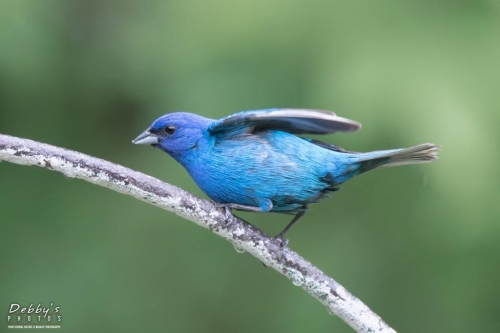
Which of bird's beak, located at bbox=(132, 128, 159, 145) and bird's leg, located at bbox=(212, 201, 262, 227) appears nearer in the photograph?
bird's leg, located at bbox=(212, 201, 262, 227)

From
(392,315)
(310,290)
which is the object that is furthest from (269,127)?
(392,315)

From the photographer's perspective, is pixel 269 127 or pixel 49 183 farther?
pixel 49 183

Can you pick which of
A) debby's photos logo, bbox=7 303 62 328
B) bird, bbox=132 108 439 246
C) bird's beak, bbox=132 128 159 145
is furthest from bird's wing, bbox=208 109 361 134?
debby's photos logo, bbox=7 303 62 328

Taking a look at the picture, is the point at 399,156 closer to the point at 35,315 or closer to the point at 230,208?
the point at 230,208

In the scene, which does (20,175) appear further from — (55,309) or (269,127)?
(269,127)

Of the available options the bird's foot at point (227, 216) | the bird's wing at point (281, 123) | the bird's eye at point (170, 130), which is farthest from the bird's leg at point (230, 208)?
the bird's eye at point (170, 130)

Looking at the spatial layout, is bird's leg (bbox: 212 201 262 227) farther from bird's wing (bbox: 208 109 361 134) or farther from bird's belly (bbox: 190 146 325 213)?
bird's wing (bbox: 208 109 361 134)
